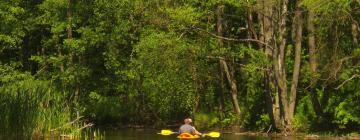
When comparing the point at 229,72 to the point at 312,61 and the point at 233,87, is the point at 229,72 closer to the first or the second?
the point at 233,87

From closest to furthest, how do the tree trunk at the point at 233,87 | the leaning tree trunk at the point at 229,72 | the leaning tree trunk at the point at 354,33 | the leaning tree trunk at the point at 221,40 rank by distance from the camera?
1. the leaning tree trunk at the point at 354,33
2. the leaning tree trunk at the point at 221,40
3. the leaning tree trunk at the point at 229,72
4. the tree trunk at the point at 233,87

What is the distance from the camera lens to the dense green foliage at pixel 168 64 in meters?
28.0

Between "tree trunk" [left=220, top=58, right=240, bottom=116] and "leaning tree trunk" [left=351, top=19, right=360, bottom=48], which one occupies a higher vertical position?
"leaning tree trunk" [left=351, top=19, right=360, bottom=48]

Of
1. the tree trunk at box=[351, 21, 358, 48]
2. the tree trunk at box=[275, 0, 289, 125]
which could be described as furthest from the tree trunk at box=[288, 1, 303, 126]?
the tree trunk at box=[351, 21, 358, 48]

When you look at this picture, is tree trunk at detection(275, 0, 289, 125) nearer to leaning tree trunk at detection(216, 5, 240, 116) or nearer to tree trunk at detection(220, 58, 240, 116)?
leaning tree trunk at detection(216, 5, 240, 116)

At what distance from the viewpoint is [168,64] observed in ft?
105

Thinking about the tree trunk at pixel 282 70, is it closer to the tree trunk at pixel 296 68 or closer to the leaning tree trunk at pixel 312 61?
the tree trunk at pixel 296 68

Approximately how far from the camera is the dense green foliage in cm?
2798

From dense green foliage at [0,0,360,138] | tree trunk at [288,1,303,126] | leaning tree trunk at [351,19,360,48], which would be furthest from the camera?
tree trunk at [288,1,303,126]

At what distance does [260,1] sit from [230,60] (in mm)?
5621

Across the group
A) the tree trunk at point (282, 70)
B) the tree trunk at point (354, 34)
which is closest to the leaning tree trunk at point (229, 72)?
the tree trunk at point (282, 70)

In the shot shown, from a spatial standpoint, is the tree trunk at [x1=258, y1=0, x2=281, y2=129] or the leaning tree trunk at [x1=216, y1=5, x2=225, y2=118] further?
the leaning tree trunk at [x1=216, y1=5, x2=225, y2=118]

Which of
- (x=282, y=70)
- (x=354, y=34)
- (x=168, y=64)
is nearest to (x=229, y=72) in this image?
(x=282, y=70)

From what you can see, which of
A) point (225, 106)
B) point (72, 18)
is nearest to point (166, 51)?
point (225, 106)
